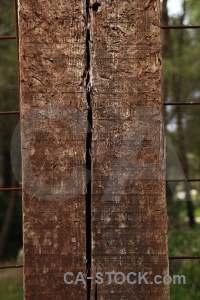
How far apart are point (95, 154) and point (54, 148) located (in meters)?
0.13

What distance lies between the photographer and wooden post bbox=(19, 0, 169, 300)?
4.94ft

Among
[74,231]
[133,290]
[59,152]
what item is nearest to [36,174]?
[59,152]

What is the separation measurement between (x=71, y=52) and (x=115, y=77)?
6.4 inches

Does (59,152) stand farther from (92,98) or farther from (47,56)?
(47,56)

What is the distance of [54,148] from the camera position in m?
1.51

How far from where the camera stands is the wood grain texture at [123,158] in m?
1.50

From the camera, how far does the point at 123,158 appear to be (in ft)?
4.93

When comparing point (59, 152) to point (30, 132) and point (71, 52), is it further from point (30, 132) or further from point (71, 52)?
point (71, 52)

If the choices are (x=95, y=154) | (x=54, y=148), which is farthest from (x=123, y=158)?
(x=54, y=148)

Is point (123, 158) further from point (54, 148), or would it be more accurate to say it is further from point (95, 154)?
point (54, 148)

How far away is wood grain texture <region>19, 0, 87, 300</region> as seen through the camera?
151 centimetres

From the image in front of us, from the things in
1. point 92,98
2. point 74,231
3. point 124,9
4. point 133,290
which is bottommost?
point 133,290

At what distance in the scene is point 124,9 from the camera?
1.51 m

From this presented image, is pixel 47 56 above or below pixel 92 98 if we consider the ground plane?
above
